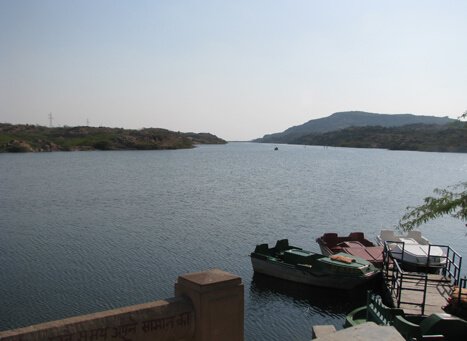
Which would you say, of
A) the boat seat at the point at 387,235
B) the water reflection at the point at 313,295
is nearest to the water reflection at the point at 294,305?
the water reflection at the point at 313,295

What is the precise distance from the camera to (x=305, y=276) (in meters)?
29.6

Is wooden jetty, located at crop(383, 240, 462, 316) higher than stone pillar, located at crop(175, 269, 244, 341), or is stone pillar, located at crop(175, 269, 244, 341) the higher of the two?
stone pillar, located at crop(175, 269, 244, 341)

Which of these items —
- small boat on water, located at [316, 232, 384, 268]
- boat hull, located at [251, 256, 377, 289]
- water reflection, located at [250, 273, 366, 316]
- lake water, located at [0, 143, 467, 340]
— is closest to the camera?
lake water, located at [0, 143, 467, 340]

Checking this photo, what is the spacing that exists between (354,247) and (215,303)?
1210 inches

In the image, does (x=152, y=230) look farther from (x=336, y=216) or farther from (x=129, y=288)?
(x=336, y=216)

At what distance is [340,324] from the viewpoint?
82.0 feet

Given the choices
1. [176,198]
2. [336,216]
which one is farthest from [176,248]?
[176,198]

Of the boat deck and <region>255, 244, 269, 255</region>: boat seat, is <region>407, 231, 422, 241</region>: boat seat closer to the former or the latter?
the boat deck

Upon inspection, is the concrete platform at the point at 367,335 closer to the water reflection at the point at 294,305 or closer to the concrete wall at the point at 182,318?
the concrete wall at the point at 182,318

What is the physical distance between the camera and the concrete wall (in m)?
5.71

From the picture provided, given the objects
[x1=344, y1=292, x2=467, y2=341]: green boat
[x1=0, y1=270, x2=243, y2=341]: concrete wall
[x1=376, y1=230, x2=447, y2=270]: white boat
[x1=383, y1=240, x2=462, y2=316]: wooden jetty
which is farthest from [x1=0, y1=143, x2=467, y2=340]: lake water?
[x1=0, y1=270, x2=243, y2=341]: concrete wall

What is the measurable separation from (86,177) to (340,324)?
3140 inches

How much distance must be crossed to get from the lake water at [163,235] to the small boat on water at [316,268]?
742 mm

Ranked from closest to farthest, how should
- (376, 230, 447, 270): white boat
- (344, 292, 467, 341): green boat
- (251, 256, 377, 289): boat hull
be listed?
(344, 292, 467, 341): green boat < (376, 230, 447, 270): white boat < (251, 256, 377, 289): boat hull
